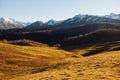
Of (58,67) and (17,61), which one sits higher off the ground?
(58,67)

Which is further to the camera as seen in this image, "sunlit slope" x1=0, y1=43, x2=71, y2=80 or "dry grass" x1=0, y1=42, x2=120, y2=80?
"sunlit slope" x1=0, y1=43, x2=71, y2=80

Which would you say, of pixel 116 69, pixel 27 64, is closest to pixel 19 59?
pixel 27 64

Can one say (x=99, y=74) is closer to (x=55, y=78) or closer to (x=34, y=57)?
(x=55, y=78)

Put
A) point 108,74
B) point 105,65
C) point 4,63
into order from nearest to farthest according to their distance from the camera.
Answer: point 108,74 < point 105,65 < point 4,63

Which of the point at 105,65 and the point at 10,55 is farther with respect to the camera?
the point at 10,55

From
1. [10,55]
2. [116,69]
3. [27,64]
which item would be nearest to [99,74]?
[116,69]

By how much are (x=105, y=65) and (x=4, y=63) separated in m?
40.6

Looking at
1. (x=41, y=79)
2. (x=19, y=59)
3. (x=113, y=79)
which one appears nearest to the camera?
(x=113, y=79)

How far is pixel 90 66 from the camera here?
36.1m

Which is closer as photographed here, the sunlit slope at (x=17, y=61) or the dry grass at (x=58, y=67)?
the dry grass at (x=58, y=67)

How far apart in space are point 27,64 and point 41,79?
40.5m

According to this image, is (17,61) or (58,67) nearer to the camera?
(58,67)

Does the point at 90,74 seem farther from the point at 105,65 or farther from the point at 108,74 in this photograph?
the point at 105,65

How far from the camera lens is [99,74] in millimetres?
29125
